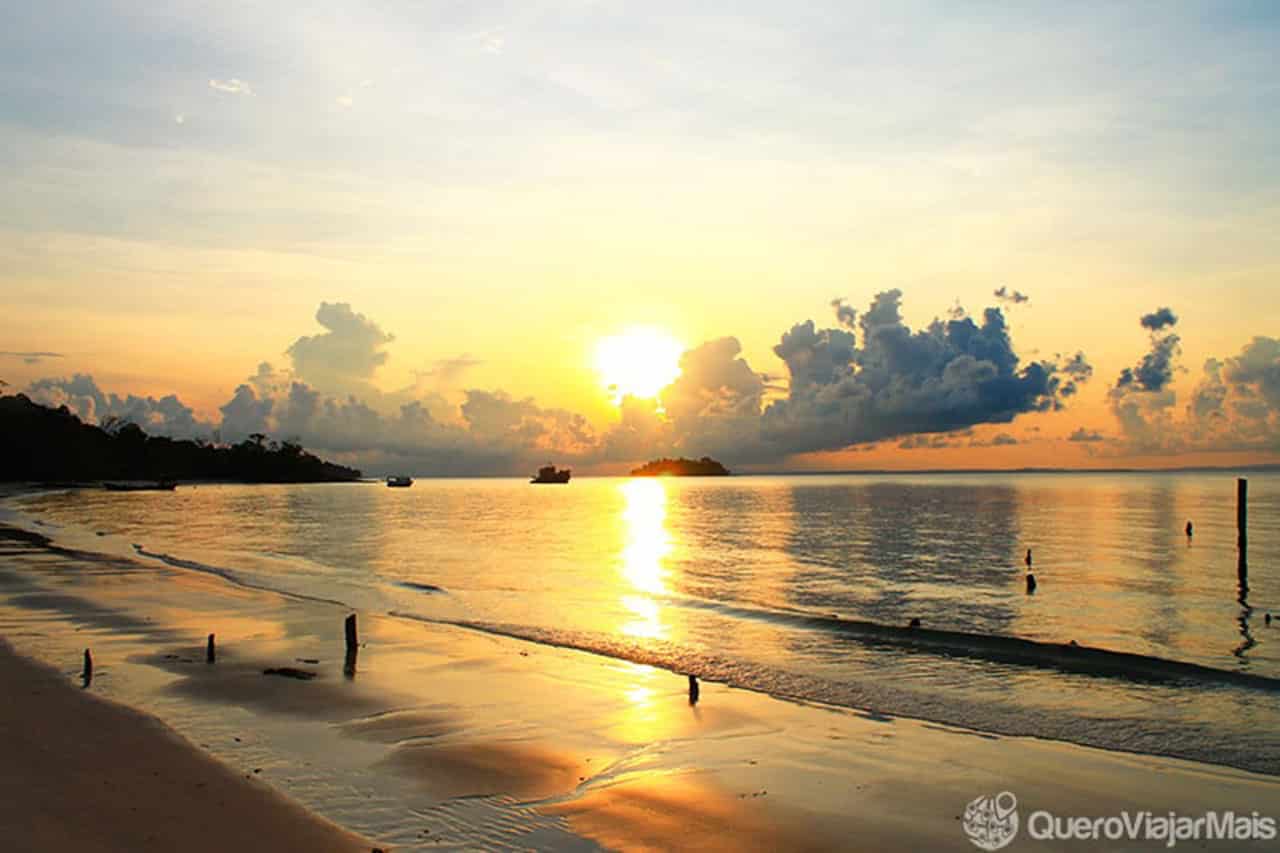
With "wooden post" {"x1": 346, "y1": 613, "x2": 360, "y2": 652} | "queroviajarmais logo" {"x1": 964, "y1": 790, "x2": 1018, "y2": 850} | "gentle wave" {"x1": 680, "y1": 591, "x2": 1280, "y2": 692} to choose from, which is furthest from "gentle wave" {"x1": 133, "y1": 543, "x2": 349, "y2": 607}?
"queroviajarmais logo" {"x1": 964, "y1": 790, "x2": 1018, "y2": 850}

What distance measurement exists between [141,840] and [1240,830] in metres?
18.0

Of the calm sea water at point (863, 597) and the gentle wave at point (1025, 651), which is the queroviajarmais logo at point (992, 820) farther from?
the gentle wave at point (1025, 651)

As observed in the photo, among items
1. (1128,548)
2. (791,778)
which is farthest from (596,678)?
(1128,548)

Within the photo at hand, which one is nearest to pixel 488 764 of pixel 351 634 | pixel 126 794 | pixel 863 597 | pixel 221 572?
pixel 126 794

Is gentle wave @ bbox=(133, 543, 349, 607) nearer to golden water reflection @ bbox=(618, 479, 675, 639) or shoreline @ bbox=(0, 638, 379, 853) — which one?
golden water reflection @ bbox=(618, 479, 675, 639)

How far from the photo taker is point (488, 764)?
17.7 metres

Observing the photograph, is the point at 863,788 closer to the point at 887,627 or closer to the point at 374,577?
the point at 887,627

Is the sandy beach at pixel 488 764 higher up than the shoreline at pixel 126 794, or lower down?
lower down

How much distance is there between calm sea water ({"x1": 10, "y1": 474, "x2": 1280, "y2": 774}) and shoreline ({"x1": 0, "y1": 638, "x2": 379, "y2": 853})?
1502 cm

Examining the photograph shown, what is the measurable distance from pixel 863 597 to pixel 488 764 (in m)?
31.4

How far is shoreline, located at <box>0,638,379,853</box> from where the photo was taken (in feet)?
42.8

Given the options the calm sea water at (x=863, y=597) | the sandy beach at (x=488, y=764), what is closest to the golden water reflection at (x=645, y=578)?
the calm sea water at (x=863, y=597)

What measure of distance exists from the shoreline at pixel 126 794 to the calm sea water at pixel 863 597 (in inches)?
591

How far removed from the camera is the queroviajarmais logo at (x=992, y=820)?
1455 cm
